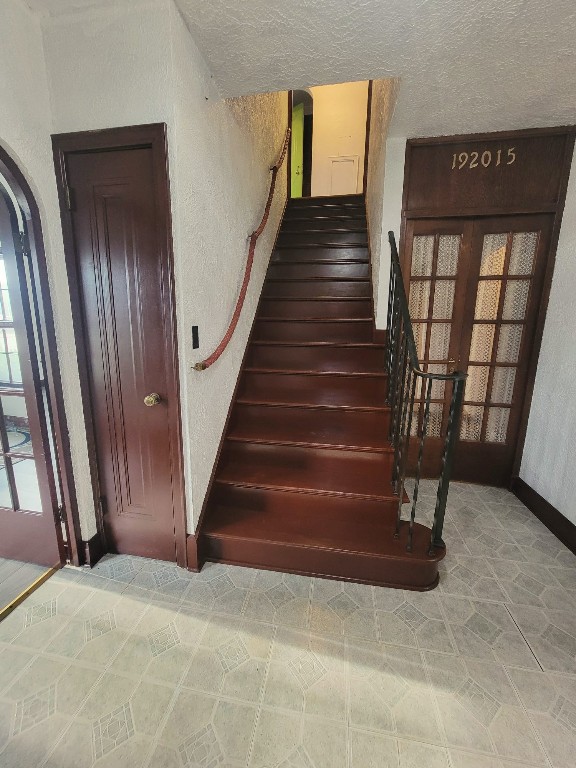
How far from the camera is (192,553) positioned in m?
1.81

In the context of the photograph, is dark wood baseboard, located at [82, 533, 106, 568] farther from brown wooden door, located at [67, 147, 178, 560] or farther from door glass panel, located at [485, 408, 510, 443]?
door glass panel, located at [485, 408, 510, 443]

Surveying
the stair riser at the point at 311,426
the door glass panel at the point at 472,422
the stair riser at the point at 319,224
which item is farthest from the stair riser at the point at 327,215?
the stair riser at the point at 311,426

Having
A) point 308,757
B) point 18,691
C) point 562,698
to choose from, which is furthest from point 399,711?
point 18,691

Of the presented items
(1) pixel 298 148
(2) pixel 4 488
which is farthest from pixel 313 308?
(1) pixel 298 148

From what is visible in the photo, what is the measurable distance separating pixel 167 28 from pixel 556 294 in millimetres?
2652

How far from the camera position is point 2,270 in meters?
1.58

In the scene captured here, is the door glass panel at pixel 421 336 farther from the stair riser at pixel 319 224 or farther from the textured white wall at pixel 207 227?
the stair riser at pixel 319 224

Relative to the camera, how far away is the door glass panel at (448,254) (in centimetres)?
252

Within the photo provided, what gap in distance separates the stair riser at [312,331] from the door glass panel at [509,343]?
97 centimetres

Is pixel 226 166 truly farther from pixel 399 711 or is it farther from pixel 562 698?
pixel 562 698

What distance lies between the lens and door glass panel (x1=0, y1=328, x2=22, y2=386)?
164cm

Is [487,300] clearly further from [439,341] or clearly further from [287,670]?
[287,670]

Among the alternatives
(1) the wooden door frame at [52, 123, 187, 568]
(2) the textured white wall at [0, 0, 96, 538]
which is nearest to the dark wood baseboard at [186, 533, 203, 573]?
(1) the wooden door frame at [52, 123, 187, 568]

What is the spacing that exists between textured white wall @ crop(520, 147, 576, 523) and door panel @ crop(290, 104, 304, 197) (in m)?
4.51
